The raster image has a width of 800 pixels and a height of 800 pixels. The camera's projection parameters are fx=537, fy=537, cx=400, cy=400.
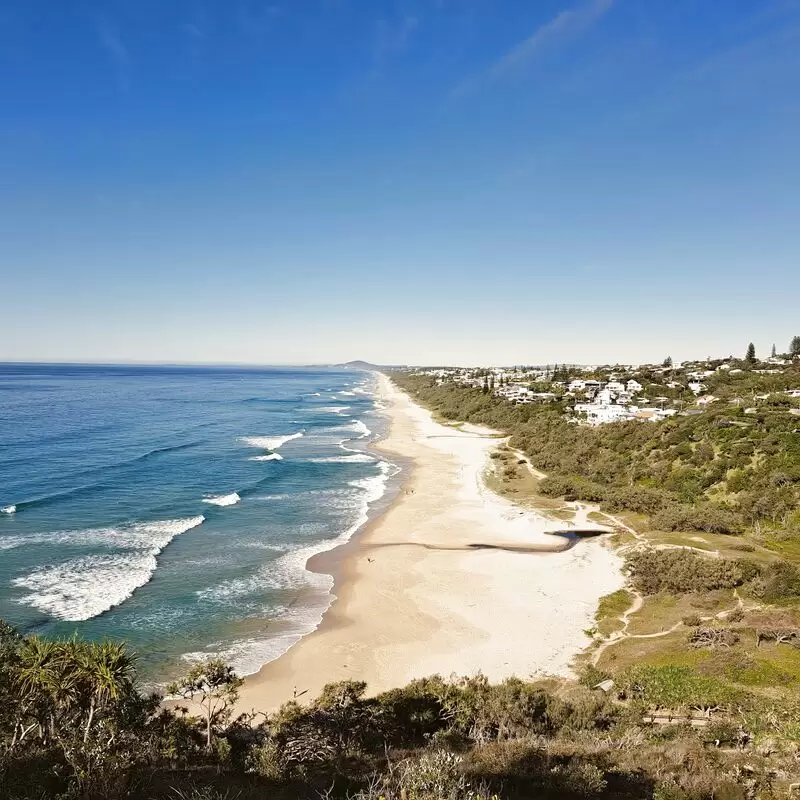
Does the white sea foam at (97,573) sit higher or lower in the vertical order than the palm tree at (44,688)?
lower

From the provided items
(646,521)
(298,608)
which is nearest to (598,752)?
(298,608)

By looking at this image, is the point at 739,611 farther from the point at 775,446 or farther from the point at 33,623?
the point at 33,623

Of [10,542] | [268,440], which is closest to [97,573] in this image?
[10,542]

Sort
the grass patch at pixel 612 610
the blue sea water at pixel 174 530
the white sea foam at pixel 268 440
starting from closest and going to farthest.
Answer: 1. the grass patch at pixel 612 610
2. the blue sea water at pixel 174 530
3. the white sea foam at pixel 268 440

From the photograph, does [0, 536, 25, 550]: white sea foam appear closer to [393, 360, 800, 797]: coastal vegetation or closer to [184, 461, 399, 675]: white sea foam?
[184, 461, 399, 675]: white sea foam

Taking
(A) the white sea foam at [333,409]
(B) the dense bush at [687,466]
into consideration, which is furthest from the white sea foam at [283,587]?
(A) the white sea foam at [333,409]

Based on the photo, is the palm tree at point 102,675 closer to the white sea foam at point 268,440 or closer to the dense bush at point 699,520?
the dense bush at point 699,520
